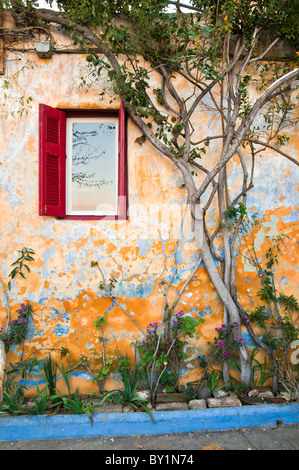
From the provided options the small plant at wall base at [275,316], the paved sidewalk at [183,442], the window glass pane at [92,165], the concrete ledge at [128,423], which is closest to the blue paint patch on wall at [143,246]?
the window glass pane at [92,165]

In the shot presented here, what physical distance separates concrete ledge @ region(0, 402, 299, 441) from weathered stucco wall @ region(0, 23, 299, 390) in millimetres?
532

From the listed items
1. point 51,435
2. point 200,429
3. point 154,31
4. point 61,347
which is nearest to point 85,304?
point 61,347

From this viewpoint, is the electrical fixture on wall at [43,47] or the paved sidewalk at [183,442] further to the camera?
the electrical fixture on wall at [43,47]

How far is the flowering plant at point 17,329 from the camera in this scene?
3436 mm

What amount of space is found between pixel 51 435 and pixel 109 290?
145 centimetres

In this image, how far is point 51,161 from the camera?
3.63 metres

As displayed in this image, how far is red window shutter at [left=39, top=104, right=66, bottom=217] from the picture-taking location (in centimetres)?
351

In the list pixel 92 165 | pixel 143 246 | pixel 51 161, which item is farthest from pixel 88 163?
pixel 143 246

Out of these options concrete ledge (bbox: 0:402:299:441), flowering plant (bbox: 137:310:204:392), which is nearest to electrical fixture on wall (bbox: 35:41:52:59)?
flowering plant (bbox: 137:310:204:392)

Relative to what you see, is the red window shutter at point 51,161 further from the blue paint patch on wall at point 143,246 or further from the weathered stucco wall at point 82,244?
the blue paint patch on wall at point 143,246

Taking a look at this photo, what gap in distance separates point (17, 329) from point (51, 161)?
1.83 metres

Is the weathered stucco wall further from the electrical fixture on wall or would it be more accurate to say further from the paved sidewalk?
the paved sidewalk

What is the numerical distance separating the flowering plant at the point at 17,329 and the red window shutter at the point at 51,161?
3.52ft

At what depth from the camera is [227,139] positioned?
3.48 metres
